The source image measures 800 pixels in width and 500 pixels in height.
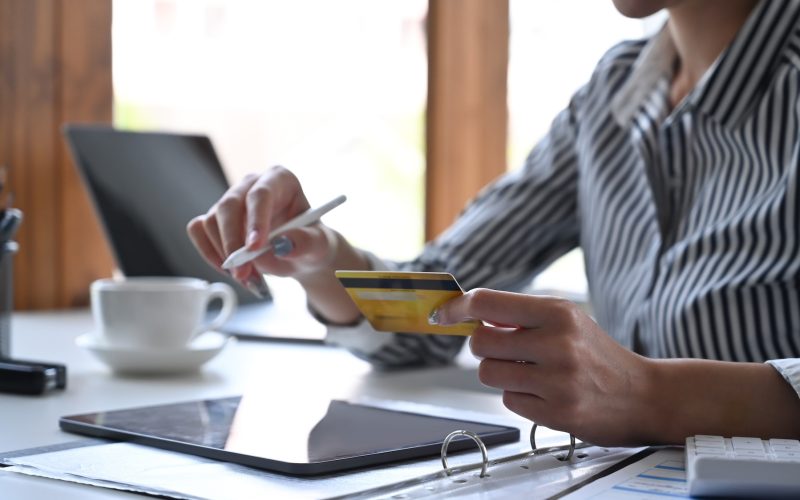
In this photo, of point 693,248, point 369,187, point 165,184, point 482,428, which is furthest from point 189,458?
point 369,187

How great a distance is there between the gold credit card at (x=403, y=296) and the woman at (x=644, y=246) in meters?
0.01

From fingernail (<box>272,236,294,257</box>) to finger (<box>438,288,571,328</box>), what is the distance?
1.08 ft

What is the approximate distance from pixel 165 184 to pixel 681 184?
828mm

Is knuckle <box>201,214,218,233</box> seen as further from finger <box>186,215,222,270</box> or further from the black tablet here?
the black tablet

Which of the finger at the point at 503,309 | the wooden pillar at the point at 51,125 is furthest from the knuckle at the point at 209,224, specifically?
the wooden pillar at the point at 51,125

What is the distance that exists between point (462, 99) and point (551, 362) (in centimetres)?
135

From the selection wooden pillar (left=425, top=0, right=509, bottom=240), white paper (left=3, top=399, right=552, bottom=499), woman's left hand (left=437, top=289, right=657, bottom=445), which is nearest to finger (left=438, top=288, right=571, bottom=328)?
woman's left hand (left=437, top=289, right=657, bottom=445)

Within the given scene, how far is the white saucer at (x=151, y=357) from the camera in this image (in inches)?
42.3

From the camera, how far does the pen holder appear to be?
3.62ft

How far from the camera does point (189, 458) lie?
68cm

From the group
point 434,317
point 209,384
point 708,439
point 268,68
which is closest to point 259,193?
point 209,384

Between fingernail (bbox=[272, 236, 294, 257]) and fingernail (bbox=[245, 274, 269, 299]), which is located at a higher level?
fingernail (bbox=[272, 236, 294, 257])

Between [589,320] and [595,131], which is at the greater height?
[595,131]

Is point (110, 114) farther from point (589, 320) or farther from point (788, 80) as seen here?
point (589, 320)
